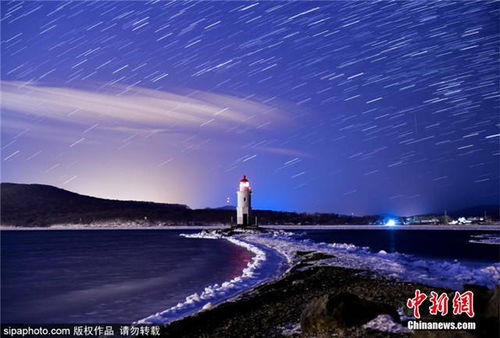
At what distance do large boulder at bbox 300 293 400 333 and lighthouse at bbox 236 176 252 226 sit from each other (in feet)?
231

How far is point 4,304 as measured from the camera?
19359mm

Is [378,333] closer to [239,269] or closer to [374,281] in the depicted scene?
[374,281]

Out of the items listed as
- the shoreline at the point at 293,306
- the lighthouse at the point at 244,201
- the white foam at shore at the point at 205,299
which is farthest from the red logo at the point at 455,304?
the lighthouse at the point at 244,201

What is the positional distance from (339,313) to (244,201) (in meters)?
72.7

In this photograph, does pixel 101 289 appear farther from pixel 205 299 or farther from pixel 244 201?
pixel 244 201

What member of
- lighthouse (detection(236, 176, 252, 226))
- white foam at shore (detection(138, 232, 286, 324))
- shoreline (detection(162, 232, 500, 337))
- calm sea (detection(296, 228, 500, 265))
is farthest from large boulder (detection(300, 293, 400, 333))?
lighthouse (detection(236, 176, 252, 226))

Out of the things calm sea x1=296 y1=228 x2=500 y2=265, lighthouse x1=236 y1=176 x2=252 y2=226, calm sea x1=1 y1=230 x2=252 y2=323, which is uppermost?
lighthouse x1=236 y1=176 x2=252 y2=226

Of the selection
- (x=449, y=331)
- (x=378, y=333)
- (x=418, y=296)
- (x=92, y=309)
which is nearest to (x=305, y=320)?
(x=378, y=333)

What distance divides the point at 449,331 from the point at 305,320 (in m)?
2.96

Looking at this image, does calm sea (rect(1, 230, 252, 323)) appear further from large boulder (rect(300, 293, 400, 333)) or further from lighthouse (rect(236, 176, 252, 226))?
lighthouse (rect(236, 176, 252, 226))

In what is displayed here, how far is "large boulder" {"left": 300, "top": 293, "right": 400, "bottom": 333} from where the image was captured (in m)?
9.62

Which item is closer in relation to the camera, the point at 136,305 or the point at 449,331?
the point at 449,331

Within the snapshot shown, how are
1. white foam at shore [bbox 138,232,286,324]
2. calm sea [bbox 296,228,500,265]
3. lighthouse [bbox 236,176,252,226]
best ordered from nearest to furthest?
white foam at shore [bbox 138,232,286,324] < calm sea [bbox 296,228,500,265] < lighthouse [bbox 236,176,252,226]

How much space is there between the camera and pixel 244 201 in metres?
82.2
